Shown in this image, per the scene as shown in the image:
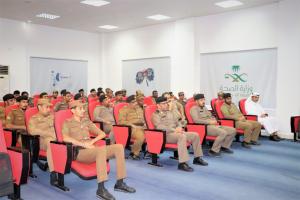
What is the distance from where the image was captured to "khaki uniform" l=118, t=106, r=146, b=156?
5.43 metres

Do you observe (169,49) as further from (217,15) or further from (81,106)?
(81,106)

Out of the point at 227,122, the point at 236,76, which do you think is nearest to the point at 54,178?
the point at 227,122

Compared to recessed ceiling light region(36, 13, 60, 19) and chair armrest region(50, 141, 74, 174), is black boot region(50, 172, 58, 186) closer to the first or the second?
chair armrest region(50, 141, 74, 174)

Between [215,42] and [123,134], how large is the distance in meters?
5.06

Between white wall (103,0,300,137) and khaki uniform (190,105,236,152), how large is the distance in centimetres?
246

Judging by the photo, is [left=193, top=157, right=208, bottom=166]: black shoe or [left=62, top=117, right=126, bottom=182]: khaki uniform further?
[left=193, top=157, right=208, bottom=166]: black shoe

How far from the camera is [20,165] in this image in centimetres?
325

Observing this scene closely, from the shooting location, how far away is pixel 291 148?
661 cm

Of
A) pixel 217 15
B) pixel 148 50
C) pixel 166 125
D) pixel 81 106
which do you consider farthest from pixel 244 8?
pixel 81 106

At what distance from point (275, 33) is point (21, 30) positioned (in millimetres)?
7758

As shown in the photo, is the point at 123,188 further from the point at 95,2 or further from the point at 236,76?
the point at 236,76

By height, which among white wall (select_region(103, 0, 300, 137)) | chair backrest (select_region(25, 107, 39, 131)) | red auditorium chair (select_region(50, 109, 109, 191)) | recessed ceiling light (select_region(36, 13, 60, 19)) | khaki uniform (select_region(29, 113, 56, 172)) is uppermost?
recessed ceiling light (select_region(36, 13, 60, 19))

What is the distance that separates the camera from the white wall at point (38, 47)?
396 inches

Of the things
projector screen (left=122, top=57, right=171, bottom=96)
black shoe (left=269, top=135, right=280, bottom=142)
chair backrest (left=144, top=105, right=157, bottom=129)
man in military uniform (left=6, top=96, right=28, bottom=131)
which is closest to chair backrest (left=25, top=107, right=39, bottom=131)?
man in military uniform (left=6, top=96, right=28, bottom=131)
